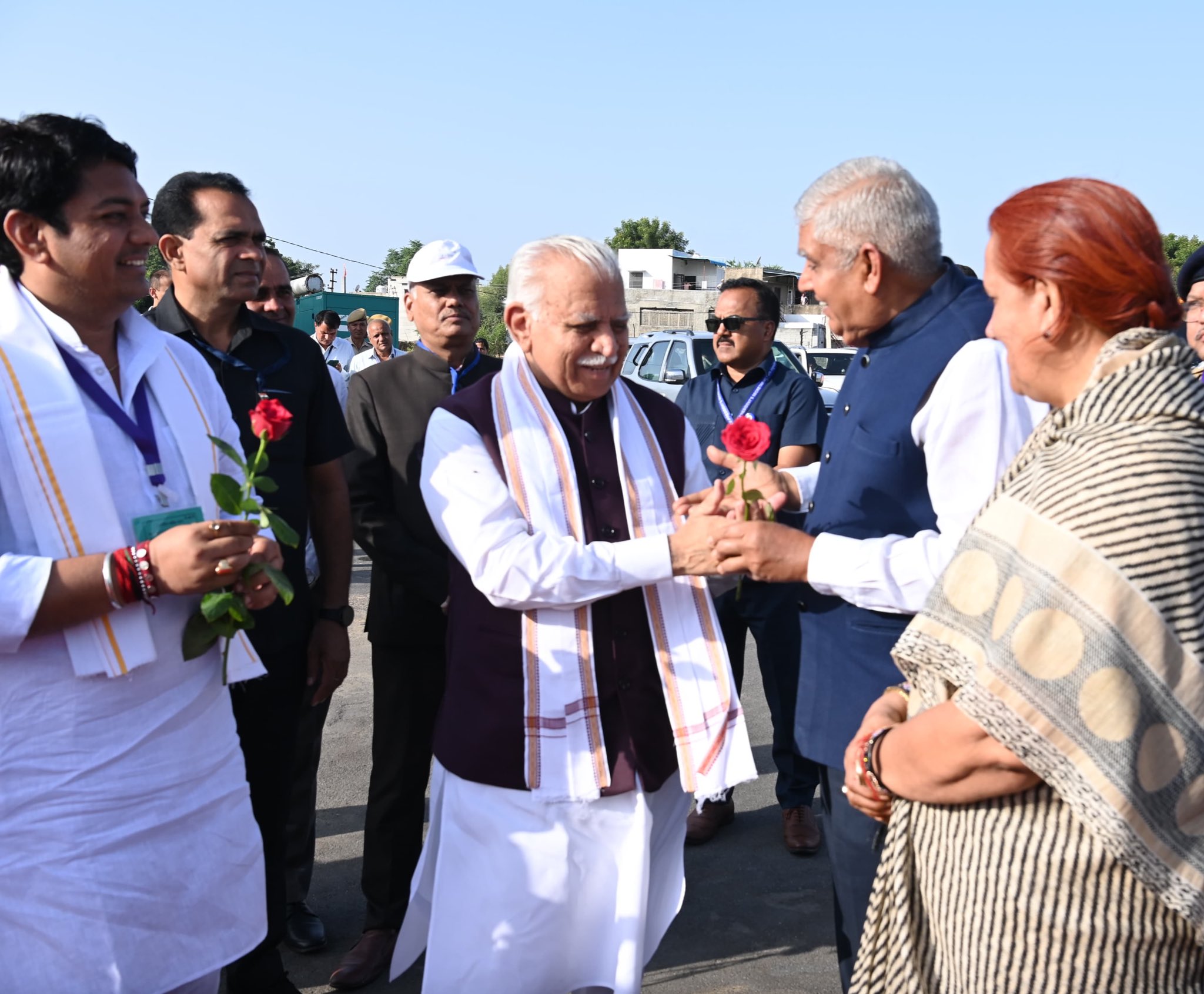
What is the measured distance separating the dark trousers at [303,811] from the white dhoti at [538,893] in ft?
4.13

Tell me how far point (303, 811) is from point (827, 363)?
1746 cm

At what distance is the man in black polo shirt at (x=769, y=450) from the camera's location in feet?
15.8

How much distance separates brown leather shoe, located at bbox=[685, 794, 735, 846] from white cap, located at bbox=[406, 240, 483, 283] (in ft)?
8.36

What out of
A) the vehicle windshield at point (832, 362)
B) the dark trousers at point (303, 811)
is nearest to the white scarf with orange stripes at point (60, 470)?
the dark trousers at point (303, 811)

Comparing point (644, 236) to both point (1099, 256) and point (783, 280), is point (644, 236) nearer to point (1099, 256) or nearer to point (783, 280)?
point (783, 280)

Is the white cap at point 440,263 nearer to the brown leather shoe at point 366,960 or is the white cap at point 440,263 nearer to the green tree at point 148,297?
the green tree at point 148,297

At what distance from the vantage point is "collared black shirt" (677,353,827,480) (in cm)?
552

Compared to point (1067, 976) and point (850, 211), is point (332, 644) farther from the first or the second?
point (1067, 976)

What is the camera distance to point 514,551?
2570mm

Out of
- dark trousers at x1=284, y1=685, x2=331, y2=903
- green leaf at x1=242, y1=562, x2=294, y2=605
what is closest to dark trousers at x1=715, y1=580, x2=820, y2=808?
dark trousers at x1=284, y1=685, x2=331, y2=903

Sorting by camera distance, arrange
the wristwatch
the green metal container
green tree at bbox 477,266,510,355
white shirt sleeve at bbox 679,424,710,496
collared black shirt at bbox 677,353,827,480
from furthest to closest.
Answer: green tree at bbox 477,266,510,355 < the green metal container < collared black shirt at bbox 677,353,827,480 < the wristwatch < white shirt sleeve at bbox 679,424,710,496

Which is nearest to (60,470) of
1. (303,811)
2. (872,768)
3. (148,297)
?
(148,297)

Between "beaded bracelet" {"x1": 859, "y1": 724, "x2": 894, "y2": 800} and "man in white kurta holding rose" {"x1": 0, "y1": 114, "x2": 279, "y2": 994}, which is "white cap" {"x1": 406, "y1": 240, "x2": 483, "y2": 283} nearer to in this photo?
"man in white kurta holding rose" {"x1": 0, "y1": 114, "x2": 279, "y2": 994}

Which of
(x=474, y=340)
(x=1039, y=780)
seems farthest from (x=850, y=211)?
(x=474, y=340)
